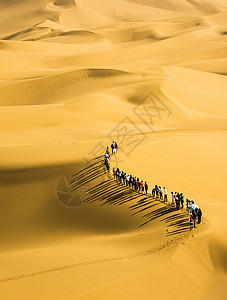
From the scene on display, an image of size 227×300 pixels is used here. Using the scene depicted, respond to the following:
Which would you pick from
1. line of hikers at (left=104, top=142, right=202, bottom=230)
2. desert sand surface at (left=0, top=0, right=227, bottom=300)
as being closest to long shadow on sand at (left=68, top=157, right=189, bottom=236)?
desert sand surface at (left=0, top=0, right=227, bottom=300)

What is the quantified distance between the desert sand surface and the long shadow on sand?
4 centimetres

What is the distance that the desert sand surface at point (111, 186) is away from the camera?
9.02m

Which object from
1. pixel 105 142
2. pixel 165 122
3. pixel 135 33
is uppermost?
pixel 135 33

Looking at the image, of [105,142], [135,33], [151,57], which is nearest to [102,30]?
[135,33]

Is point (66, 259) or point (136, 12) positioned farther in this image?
point (136, 12)

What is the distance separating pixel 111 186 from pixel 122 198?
856 mm

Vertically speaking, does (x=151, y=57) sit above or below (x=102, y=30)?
below

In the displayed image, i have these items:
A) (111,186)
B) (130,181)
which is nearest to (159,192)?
(130,181)

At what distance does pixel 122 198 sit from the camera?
42.0ft

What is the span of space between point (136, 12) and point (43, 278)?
9727 cm

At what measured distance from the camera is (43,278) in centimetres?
883

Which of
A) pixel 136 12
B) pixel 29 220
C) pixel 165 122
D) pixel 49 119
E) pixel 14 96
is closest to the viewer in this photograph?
pixel 29 220

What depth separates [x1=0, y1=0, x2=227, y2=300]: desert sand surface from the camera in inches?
355

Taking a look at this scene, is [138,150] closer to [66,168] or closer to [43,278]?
[66,168]
